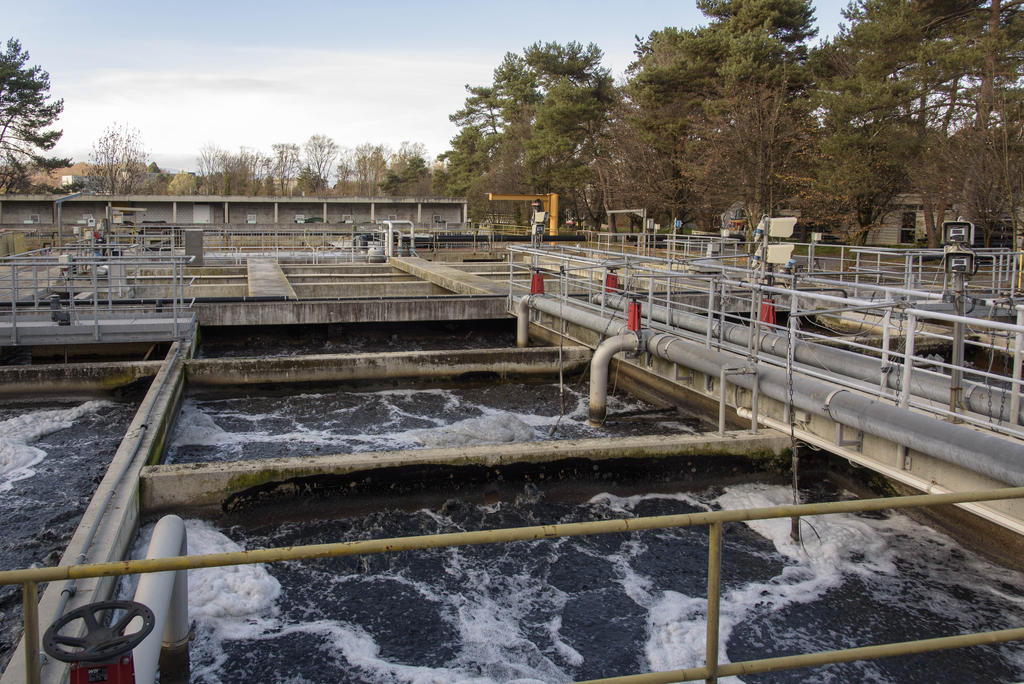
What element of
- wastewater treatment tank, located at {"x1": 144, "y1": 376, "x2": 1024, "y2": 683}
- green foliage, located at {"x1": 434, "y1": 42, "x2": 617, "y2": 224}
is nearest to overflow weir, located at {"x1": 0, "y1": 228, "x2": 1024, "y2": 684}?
wastewater treatment tank, located at {"x1": 144, "y1": 376, "x2": 1024, "y2": 683}

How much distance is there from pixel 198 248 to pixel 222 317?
10.0 meters

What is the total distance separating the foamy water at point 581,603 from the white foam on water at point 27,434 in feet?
11.3

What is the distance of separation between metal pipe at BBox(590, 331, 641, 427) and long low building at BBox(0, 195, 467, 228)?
42015 mm

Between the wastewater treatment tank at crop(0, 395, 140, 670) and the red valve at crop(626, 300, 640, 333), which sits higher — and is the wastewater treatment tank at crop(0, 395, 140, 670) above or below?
below

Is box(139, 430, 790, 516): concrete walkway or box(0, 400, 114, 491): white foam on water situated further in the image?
box(0, 400, 114, 491): white foam on water

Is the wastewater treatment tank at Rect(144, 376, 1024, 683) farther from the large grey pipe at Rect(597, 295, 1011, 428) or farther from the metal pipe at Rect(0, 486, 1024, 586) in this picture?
the metal pipe at Rect(0, 486, 1024, 586)

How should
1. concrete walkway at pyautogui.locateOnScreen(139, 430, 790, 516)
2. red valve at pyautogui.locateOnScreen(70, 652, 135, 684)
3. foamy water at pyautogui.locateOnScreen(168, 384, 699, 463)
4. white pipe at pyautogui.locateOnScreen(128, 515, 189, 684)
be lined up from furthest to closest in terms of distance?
foamy water at pyautogui.locateOnScreen(168, 384, 699, 463) < concrete walkway at pyautogui.locateOnScreen(139, 430, 790, 516) < white pipe at pyautogui.locateOnScreen(128, 515, 189, 684) < red valve at pyautogui.locateOnScreen(70, 652, 135, 684)

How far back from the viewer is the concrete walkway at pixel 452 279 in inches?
800

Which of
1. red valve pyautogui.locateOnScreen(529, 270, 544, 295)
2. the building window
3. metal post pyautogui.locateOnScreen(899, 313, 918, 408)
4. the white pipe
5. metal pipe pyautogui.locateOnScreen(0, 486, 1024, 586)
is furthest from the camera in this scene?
the building window

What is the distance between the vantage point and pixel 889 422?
22.7ft

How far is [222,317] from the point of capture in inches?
689

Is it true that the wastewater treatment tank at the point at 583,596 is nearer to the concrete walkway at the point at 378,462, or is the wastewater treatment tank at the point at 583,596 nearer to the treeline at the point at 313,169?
the concrete walkway at the point at 378,462

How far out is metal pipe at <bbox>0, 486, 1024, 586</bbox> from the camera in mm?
2598

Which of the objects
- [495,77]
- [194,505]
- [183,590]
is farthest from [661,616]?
[495,77]
